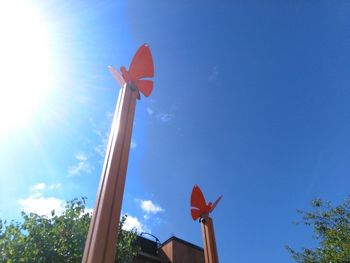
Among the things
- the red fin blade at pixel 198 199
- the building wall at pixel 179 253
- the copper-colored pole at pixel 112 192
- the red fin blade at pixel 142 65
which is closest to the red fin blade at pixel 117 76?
the red fin blade at pixel 142 65

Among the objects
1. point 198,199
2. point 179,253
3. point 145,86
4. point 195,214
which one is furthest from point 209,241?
point 179,253

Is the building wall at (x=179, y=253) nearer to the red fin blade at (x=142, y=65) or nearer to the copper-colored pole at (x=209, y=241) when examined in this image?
the copper-colored pole at (x=209, y=241)

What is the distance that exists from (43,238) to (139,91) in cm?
816

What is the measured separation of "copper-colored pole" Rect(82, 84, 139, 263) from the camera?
6.18 feet

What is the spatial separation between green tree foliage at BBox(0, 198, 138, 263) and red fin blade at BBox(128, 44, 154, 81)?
7837mm

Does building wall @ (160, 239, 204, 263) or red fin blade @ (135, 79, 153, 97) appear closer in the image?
red fin blade @ (135, 79, 153, 97)

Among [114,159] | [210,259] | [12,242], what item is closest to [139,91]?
[114,159]

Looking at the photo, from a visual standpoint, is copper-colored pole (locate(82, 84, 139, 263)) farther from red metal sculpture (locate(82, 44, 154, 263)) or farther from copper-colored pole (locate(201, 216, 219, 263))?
copper-colored pole (locate(201, 216, 219, 263))

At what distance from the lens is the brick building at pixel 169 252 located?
582 inches

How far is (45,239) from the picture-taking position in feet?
29.3

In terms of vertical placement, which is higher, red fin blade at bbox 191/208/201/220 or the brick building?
the brick building

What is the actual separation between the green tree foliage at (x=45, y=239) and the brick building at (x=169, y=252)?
602 centimetres

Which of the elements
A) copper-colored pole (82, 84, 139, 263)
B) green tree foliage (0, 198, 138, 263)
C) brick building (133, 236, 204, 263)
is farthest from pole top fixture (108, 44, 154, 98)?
brick building (133, 236, 204, 263)

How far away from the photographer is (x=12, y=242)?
29.0 feet
